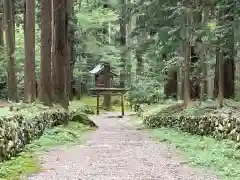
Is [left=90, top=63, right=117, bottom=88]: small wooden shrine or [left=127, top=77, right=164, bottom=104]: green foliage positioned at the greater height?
[left=90, top=63, right=117, bottom=88]: small wooden shrine

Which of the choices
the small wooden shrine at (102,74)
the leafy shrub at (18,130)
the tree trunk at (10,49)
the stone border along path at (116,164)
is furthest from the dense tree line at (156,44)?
the leafy shrub at (18,130)

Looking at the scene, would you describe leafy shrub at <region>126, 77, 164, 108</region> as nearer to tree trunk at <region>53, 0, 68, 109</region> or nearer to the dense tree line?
the dense tree line

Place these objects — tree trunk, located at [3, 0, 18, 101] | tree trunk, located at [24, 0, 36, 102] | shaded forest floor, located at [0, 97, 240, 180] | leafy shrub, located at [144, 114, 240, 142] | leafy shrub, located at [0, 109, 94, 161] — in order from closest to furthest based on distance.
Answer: shaded forest floor, located at [0, 97, 240, 180] → leafy shrub, located at [0, 109, 94, 161] → leafy shrub, located at [144, 114, 240, 142] → tree trunk, located at [24, 0, 36, 102] → tree trunk, located at [3, 0, 18, 101]

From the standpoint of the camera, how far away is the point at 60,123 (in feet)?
52.5

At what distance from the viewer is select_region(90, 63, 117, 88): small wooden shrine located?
113 ft

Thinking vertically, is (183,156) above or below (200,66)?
below

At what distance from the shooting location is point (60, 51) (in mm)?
18422

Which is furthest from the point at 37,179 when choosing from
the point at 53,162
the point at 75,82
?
the point at 75,82

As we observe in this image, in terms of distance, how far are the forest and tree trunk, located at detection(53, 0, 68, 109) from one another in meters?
0.04

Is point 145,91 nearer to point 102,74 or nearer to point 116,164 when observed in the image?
point 102,74

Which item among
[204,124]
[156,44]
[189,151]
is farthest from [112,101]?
[189,151]

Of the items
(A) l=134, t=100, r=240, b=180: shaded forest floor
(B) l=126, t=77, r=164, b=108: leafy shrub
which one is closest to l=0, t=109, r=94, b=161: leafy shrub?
(A) l=134, t=100, r=240, b=180: shaded forest floor

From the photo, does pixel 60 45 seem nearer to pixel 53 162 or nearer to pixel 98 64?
pixel 53 162

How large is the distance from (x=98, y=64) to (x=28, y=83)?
19005 millimetres
